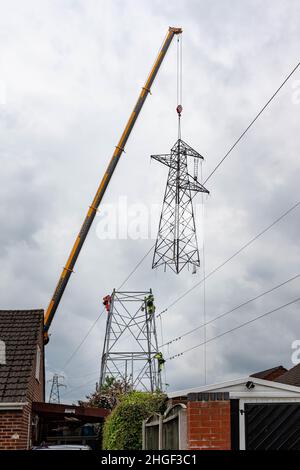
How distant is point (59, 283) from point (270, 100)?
65.7ft

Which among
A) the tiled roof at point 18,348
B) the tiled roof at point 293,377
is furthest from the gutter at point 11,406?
the tiled roof at point 293,377

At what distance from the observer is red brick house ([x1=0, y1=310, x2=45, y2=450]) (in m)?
17.1

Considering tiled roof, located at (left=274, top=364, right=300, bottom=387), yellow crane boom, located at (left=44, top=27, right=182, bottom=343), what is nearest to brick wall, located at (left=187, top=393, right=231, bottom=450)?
yellow crane boom, located at (left=44, top=27, right=182, bottom=343)

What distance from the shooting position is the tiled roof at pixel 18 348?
17703 mm

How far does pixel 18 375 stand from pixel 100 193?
15.2 meters

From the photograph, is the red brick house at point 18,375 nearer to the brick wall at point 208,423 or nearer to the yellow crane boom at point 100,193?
the yellow crane boom at point 100,193

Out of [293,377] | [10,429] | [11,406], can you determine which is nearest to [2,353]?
[11,406]

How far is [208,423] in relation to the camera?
7.04 metres

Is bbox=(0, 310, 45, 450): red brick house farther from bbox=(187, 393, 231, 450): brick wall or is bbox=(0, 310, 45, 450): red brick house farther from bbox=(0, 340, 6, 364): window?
bbox=(187, 393, 231, 450): brick wall
